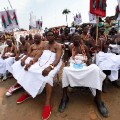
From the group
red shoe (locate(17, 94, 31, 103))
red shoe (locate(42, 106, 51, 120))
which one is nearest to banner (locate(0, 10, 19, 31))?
red shoe (locate(17, 94, 31, 103))

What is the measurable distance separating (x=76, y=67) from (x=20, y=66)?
1694 millimetres

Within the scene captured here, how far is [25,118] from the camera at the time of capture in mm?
4207

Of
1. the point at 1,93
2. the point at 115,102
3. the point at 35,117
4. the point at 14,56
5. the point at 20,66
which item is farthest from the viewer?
the point at 14,56

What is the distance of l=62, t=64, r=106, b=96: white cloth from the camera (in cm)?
407

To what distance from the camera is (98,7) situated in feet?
16.2

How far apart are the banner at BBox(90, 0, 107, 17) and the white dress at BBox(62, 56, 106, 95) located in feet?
5.00

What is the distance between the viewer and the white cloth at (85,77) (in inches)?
160

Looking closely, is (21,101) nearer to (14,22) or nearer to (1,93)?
(1,93)

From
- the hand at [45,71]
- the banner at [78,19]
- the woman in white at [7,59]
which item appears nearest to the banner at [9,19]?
the woman in white at [7,59]

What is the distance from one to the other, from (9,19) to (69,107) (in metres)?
4.57

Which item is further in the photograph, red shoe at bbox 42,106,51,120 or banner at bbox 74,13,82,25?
banner at bbox 74,13,82,25

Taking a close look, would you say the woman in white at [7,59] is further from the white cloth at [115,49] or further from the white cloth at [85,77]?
the white cloth at [115,49]

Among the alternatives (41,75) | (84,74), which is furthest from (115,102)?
(41,75)

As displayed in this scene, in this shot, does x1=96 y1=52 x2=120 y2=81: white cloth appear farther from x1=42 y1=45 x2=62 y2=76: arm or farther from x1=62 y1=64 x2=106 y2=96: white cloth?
x1=42 y1=45 x2=62 y2=76: arm
